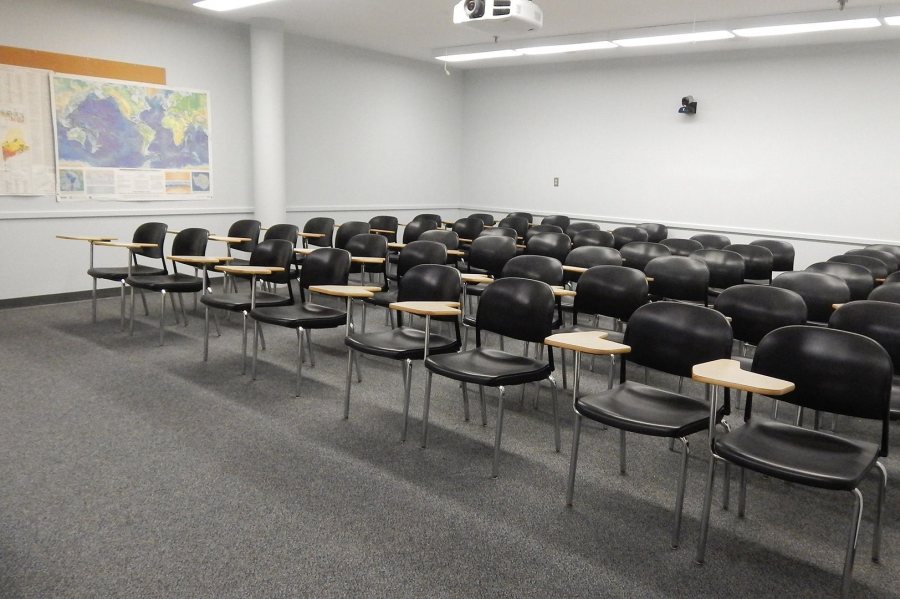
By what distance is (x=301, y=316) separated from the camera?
15.0ft

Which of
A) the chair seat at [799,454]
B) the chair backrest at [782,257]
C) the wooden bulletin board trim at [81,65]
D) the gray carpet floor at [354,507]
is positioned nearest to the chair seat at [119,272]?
the gray carpet floor at [354,507]

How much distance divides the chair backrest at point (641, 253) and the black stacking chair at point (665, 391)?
2998mm

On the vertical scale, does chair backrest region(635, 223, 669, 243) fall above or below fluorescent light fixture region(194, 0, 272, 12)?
below

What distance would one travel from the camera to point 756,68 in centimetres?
869

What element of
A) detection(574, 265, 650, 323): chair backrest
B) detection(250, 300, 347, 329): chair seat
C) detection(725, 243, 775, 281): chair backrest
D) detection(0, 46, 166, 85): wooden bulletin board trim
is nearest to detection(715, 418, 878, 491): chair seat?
detection(574, 265, 650, 323): chair backrest

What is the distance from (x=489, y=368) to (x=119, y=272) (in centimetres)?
409

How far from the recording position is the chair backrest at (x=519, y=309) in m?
3.76

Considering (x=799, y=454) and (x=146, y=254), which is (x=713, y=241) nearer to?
(x=799, y=454)

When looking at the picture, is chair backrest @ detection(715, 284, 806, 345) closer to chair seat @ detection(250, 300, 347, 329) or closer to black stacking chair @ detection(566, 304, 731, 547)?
black stacking chair @ detection(566, 304, 731, 547)

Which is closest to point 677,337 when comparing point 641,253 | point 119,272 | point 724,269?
point 724,269

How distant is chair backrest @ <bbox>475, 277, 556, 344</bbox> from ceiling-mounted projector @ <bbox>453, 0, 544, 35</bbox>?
259 cm

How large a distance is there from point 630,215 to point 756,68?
2.57 metres

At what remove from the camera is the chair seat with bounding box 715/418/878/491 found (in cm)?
238

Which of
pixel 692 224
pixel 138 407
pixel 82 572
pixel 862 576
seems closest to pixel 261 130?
pixel 138 407
